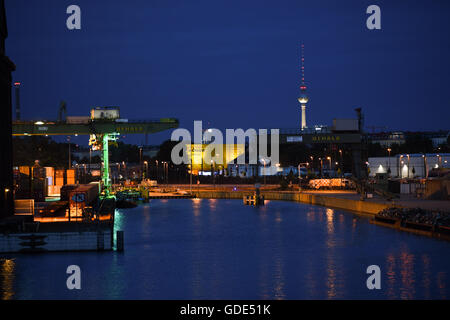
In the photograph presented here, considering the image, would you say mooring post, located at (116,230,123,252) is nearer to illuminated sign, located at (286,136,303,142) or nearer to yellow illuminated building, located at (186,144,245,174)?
illuminated sign, located at (286,136,303,142)

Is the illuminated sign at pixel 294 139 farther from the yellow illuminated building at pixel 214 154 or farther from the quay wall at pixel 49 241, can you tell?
the yellow illuminated building at pixel 214 154

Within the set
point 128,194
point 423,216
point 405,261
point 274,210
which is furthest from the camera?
point 128,194

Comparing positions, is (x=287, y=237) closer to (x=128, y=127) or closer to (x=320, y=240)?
(x=320, y=240)

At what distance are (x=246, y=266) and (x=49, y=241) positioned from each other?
857 cm

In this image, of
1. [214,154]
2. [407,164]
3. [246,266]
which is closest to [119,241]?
[246,266]

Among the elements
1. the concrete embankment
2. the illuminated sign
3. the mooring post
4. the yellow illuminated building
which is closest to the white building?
the concrete embankment

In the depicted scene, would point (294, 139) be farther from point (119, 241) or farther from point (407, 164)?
point (119, 241)

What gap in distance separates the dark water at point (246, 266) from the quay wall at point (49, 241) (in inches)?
14.0

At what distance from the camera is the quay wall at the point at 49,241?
28078mm

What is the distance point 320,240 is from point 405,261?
10361mm

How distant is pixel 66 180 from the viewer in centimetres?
6662

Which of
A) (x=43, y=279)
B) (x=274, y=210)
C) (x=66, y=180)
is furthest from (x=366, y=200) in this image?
(x=43, y=279)

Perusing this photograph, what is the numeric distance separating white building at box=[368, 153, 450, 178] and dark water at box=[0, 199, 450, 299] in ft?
125

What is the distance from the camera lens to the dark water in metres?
23.3
